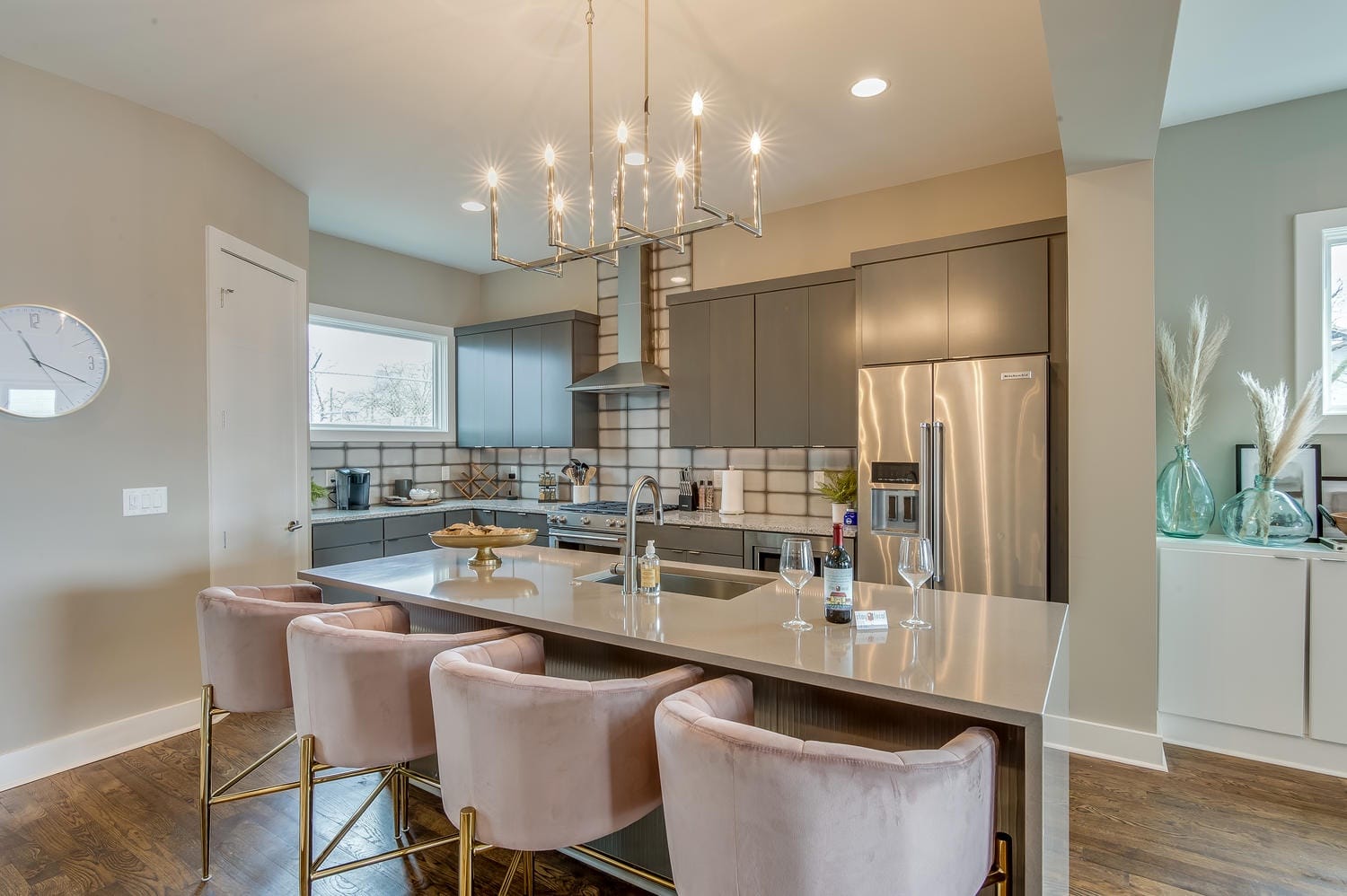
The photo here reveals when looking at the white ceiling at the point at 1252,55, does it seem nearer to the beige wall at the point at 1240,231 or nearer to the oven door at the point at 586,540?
the beige wall at the point at 1240,231

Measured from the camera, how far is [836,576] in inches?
68.5

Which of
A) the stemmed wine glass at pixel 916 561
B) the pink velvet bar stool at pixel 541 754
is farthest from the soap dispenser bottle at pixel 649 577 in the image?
the stemmed wine glass at pixel 916 561

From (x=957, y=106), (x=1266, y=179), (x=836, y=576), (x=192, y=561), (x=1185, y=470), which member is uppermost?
(x=957, y=106)

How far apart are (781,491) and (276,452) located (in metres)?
2.98

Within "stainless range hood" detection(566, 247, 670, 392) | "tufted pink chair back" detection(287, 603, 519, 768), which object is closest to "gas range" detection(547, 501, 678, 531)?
"stainless range hood" detection(566, 247, 670, 392)

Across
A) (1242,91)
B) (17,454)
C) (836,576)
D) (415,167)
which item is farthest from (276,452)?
(1242,91)

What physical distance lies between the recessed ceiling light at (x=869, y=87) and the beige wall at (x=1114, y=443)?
2.99 ft

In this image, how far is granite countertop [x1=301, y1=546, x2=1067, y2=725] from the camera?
4.29ft

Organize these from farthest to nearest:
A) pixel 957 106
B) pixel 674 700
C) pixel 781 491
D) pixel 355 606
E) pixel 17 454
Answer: pixel 781 491
pixel 957 106
pixel 17 454
pixel 355 606
pixel 674 700

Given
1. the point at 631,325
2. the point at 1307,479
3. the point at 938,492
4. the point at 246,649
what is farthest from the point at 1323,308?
the point at 246,649

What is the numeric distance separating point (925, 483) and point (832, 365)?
0.95 m

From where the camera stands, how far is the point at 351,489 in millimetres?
4660

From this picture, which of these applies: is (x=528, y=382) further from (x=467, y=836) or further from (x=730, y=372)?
(x=467, y=836)

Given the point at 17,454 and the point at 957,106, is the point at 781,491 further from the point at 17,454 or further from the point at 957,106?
the point at 17,454
